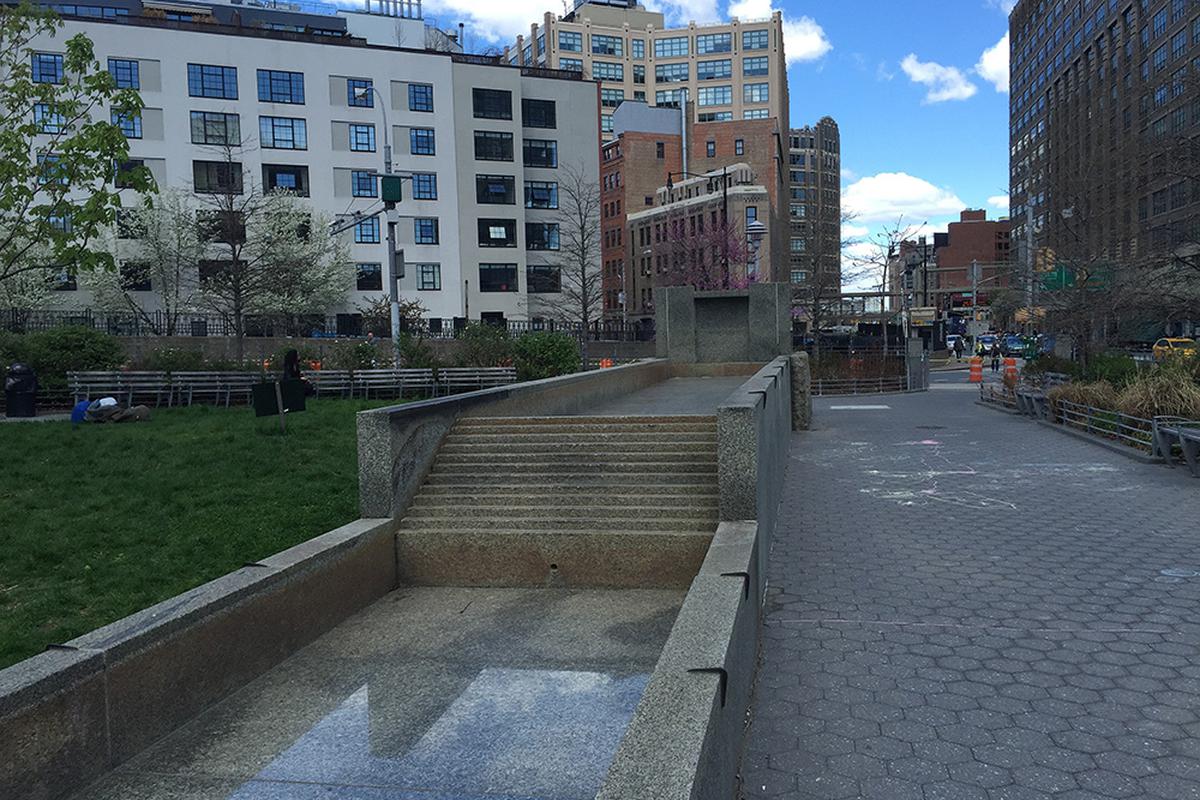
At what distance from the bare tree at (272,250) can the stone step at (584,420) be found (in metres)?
32.4

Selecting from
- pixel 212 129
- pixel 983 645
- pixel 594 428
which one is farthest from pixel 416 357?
pixel 212 129

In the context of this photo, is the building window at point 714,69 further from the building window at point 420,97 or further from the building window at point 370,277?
the building window at point 370,277

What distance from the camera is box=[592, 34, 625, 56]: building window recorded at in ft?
391

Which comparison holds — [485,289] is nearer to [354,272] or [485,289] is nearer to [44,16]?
[354,272]

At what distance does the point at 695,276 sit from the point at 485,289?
14.6 metres

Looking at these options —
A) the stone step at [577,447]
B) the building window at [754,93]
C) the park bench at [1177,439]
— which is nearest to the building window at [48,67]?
the stone step at [577,447]

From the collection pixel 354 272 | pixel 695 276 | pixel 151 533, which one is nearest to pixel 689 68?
pixel 695 276

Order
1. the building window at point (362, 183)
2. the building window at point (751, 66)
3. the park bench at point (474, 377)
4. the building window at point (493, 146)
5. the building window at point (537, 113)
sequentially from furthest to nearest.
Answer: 1. the building window at point (751, 66)
2. the building window at point (537, 113)
3. the building window at point (493, 146)
4. the building window at point (362, 183)
5. the park bench at point (474, 377)

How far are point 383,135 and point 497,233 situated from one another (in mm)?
10760

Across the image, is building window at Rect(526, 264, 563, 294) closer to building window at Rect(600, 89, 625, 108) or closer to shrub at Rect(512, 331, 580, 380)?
shrub at Rect(512, 331, 580, 380)

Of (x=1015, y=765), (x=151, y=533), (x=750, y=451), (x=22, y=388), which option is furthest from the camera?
(x=22, y=388)

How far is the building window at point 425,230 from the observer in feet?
177

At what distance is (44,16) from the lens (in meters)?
14.7

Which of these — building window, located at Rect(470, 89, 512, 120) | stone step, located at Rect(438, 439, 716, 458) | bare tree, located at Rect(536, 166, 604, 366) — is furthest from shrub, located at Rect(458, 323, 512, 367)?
building window, located at Rect(470, 89, 512, 120)
